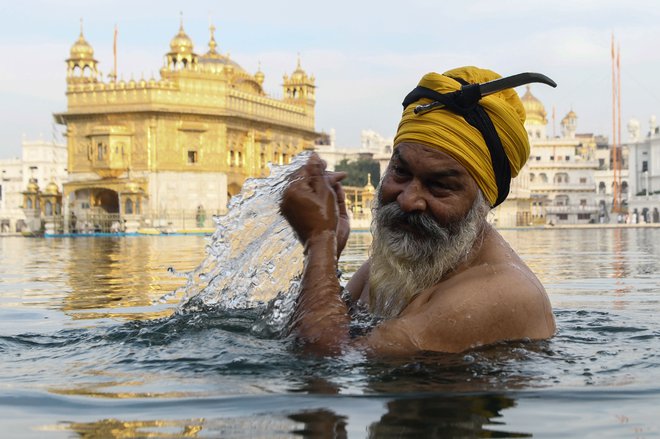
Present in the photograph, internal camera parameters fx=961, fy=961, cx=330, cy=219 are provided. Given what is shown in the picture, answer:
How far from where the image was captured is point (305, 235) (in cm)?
267

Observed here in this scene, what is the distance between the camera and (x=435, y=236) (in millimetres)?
2602

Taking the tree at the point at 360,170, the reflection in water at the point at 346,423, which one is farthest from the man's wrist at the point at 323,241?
the tree at the point at 360,170

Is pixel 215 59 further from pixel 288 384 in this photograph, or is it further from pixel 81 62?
pixel 288 384

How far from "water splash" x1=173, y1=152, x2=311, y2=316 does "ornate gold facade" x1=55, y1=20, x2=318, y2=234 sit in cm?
3954

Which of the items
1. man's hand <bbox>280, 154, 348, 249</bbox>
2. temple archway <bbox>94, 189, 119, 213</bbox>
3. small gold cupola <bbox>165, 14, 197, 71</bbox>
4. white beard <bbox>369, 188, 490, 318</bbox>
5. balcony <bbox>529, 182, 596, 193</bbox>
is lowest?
white beard <bbox>369, 188, 490, 318</bbox>

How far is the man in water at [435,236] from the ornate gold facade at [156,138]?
40.9m

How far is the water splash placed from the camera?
11.7ft

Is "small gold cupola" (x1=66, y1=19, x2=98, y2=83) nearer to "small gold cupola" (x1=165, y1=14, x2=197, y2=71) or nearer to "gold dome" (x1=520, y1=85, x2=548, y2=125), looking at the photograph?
"small gold cupola" (x1=165, y1=14, x2=197, y2=71)

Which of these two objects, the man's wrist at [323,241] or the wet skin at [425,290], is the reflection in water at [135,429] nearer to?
the wet skin at [425,290]

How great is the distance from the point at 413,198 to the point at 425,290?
0.28 metres

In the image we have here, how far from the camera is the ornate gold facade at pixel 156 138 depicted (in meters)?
44.9

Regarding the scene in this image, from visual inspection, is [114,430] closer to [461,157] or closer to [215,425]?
[215,425]

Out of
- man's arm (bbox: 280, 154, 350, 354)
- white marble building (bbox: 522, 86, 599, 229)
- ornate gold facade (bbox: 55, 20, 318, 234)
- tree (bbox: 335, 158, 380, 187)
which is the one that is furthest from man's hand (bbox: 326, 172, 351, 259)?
tree (bbox: 335, 158, 380, 187)

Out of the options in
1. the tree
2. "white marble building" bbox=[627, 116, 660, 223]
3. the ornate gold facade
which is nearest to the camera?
the ornate gold facade
